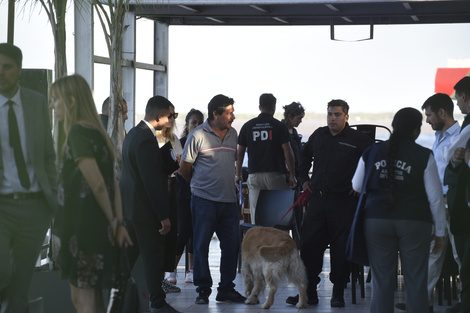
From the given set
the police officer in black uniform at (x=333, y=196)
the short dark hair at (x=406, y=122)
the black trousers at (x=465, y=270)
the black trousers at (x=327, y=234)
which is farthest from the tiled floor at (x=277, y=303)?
the short dark hair at (x=406, y=122)

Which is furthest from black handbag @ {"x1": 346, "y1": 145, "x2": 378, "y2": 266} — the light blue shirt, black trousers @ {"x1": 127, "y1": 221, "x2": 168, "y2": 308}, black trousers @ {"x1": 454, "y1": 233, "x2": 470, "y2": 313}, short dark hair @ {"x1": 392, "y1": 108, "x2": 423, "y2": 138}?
black trousers @ {"x1": 127, "y1": 221, "x2": 168, "y2": 308}

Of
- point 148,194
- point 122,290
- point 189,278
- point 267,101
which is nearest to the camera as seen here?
point 122,290

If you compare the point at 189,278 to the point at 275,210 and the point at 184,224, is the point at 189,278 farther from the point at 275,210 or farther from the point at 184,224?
the point at 275,210

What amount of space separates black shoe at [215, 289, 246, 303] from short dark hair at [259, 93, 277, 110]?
233 centimetres

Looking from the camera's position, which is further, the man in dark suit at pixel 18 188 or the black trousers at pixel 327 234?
the black trousers at pixel 327 234

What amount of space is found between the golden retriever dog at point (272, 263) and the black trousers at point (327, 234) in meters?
0.21

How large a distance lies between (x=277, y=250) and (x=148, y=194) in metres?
1.46

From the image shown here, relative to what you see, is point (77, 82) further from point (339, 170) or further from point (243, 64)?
point (243, 64)

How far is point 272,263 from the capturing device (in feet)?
22.2

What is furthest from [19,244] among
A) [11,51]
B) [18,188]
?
[11,51]

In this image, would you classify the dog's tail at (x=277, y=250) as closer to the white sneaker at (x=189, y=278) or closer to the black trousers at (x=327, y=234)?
the black trousers at (x=327, y=234)

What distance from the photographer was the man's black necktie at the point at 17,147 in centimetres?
406

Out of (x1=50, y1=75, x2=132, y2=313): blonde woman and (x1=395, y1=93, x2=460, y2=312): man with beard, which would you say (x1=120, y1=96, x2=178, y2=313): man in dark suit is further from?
(x1=395, y1=93, x2=460, y2=312): man with beard

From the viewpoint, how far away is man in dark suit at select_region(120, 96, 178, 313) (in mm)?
5863
